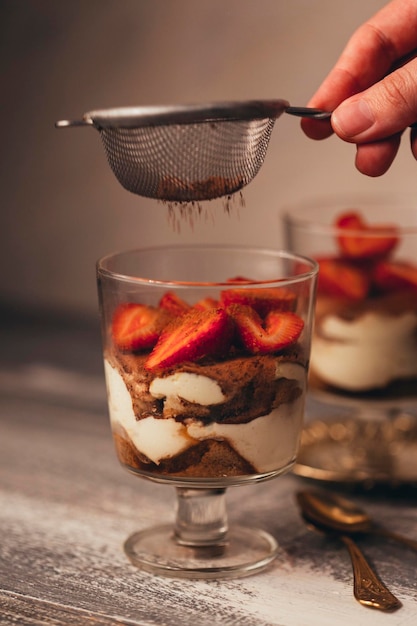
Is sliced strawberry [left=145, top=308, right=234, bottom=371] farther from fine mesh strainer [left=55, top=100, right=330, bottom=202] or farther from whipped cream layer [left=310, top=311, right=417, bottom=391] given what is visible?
whipped cream layer [left=310, top=311, right=417, bottom=391]

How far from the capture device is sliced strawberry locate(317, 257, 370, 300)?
1.13m

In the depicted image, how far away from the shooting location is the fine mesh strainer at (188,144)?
775 millimetres

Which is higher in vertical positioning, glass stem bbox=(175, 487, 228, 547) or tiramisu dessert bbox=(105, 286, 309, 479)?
tiramisu dessert bbox=(105, 286, 309, 479)

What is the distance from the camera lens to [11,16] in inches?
71.9

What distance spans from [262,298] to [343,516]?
0.30 m

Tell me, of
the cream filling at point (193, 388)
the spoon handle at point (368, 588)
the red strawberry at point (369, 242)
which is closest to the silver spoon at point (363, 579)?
the spoon handle at point (368, 588)

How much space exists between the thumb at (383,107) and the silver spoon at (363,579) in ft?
1.36

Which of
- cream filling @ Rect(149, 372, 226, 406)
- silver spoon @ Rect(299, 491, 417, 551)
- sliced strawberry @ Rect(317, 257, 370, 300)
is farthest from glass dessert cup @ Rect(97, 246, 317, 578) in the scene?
sliced strawberry @ Rect(317, 257, 370, 300)

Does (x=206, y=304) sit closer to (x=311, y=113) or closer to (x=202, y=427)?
(x=202, y=427)

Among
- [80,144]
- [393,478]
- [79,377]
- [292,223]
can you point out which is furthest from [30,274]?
[393,478]

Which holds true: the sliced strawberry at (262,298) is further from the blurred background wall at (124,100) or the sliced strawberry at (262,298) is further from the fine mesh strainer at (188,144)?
the blurred background wall at (124,100)

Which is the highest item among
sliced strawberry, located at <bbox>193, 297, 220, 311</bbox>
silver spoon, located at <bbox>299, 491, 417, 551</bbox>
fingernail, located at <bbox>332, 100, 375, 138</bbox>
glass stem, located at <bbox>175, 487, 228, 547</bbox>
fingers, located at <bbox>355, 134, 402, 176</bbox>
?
fingernail, located at <bbox>332, 100, 375, 138</bbox>

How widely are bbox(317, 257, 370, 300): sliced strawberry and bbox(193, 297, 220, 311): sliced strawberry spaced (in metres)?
0.37

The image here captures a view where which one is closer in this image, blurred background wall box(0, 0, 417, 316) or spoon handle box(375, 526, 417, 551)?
spoon handle box(375, 526, 417, 551)
